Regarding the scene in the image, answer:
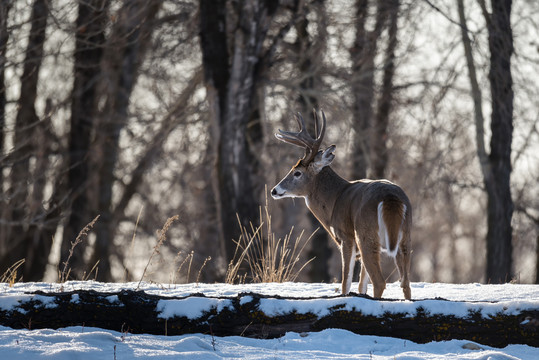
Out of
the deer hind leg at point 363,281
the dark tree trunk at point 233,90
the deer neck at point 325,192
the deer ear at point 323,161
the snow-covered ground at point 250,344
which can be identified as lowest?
the snow-covered ground at point 250,344

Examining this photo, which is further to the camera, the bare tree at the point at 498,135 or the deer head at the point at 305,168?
the bare tree at the point at 498,135

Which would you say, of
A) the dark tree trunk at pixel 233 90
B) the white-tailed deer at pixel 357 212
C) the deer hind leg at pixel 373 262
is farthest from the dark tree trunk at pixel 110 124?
the deer hind leg at pixel 373 262

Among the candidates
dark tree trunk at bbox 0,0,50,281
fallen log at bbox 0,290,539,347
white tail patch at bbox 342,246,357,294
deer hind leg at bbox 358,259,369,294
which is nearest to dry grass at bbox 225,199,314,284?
white tail patch at bbox 342,246,357,294

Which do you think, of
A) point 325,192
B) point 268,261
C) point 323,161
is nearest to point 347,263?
point 325,192

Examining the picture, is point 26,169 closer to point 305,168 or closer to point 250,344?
point 305,168

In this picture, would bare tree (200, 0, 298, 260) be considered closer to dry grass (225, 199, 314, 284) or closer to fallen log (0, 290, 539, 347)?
dry grass (225, 199, 314, 284)

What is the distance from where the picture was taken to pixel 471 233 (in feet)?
125

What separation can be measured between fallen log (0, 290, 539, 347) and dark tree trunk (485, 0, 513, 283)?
955cm

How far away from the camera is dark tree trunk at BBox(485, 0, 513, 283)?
14719 millimetres

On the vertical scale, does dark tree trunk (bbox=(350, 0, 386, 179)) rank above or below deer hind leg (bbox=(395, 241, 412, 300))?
above

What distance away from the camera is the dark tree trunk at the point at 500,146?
14.7 m

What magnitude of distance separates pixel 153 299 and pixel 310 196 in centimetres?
384

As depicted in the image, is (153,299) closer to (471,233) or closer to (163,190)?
(163,190)

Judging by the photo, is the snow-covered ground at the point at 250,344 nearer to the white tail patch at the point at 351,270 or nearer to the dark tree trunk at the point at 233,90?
the white tail patch at the point at 351,270
